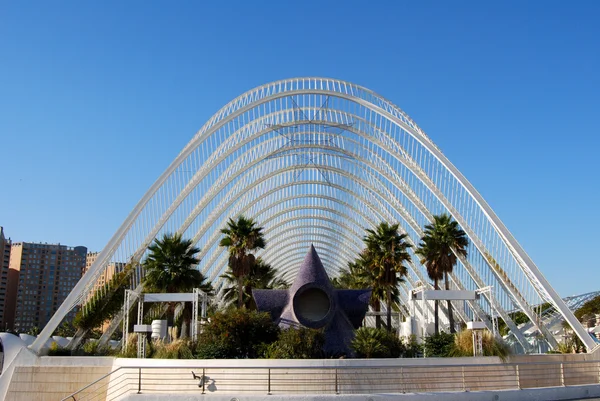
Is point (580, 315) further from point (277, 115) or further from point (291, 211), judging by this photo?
point (277, 115)

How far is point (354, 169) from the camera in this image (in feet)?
211

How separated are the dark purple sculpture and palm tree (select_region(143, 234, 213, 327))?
19.3 ft

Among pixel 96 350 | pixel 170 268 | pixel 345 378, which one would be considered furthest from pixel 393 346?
pixel 96 350

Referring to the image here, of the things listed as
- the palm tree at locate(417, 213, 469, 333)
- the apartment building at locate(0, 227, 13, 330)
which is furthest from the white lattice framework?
the apartment building at locate(0, 227, 13, 330)

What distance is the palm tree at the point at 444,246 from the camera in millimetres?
45656

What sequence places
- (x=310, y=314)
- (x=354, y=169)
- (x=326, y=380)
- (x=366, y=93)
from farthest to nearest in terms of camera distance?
1. (x=354, y=169)
2. (x=366, y=93)
3. (x=310, y=314)
4. (x=326, y=380)

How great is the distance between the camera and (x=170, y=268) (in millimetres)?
41812

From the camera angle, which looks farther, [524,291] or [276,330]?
[524,291]

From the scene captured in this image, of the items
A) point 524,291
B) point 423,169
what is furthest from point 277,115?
point 524,291

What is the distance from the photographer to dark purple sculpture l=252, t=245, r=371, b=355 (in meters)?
36.3

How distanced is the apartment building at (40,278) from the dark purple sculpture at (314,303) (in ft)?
422

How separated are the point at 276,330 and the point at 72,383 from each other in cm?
1014

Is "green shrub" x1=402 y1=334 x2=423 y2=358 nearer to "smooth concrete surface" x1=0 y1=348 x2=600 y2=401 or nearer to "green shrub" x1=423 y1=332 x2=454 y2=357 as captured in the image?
"green shrub" x1=423 y1=332 x2=454 y2=357

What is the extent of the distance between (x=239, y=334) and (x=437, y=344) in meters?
10.1
